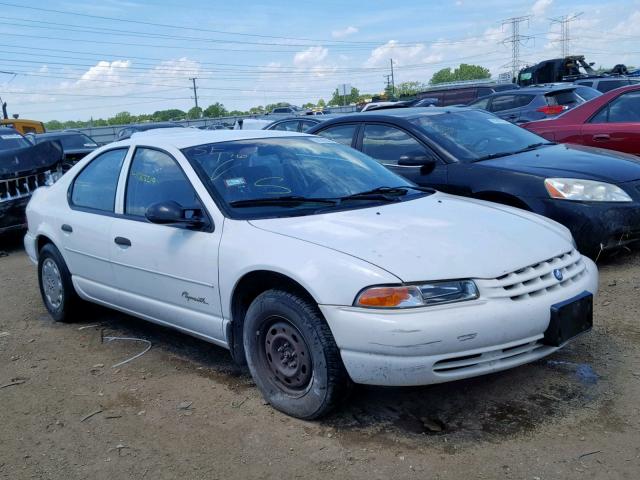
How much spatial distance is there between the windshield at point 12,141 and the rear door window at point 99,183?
620cm

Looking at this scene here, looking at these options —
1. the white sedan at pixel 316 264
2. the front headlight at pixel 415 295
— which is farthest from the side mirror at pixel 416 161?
the front headlight at pixel 415 295

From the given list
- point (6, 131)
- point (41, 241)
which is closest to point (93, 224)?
point (41, 241)

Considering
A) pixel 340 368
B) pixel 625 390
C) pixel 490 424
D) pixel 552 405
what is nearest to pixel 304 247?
pixel 340 368

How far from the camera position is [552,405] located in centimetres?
349

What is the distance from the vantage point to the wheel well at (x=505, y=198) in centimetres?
571

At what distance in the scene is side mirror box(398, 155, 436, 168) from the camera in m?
5.92

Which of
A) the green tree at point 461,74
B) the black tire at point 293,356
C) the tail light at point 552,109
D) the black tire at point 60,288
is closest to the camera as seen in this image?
the black tire at point 293,356

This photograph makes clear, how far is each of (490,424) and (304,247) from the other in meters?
1.27

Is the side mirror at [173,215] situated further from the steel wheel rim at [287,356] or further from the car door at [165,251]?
the steel wheel rim at [287,356]

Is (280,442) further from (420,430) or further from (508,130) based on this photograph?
(508,130)

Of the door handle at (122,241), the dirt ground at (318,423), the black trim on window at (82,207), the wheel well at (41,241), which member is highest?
the black trim on window at (82,207)

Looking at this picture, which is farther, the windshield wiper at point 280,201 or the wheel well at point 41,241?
the wheel well at point 41,241

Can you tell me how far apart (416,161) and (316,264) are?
9.43 feet

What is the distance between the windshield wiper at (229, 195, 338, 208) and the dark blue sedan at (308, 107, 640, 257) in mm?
2068
